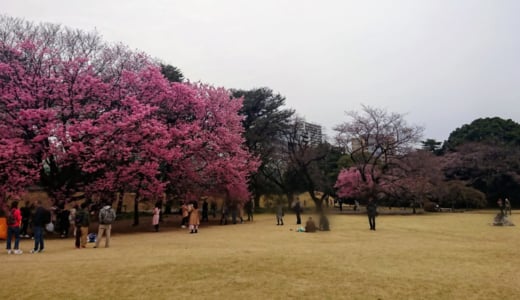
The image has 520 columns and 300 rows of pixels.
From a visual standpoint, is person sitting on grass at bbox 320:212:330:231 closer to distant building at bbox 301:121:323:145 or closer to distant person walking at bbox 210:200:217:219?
distant person walking at bbox 210:200:217:219

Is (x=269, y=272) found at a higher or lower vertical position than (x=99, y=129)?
lower

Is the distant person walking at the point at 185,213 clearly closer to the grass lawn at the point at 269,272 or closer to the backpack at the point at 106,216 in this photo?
the backpack at the point at 106,216

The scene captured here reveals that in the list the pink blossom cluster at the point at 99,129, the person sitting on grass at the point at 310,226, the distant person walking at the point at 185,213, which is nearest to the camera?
the person sitting on grass at the point at 310,226

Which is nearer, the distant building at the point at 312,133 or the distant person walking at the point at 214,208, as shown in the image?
the distant person walking at the point at 214,208

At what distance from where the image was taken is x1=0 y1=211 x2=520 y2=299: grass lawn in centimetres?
738

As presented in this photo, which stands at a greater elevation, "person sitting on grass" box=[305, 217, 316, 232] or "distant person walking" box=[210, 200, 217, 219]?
"distant person walking" box=[210, 200, 217, 219]

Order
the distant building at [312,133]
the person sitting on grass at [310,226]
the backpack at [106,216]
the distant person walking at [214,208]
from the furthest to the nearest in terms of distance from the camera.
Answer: the distant building at [312,133], the distant person walking at [214,208], the person sitting on grass at [310,226], the backpack at [106,216]

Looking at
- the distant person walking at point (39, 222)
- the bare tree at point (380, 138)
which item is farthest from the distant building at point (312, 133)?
the distant person walking at point (39, 222)

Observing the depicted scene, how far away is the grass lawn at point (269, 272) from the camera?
24.2ft

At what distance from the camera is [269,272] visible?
9023 millimetres

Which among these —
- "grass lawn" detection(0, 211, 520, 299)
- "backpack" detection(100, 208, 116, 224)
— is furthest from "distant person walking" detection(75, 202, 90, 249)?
"backpack" detection(100, 208, 116, 224)

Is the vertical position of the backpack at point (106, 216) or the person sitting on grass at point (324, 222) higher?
the backpack at point (106, 216)

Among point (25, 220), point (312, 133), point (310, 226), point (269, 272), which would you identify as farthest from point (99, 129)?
point (312, 133)

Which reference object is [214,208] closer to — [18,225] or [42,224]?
[42,224]
